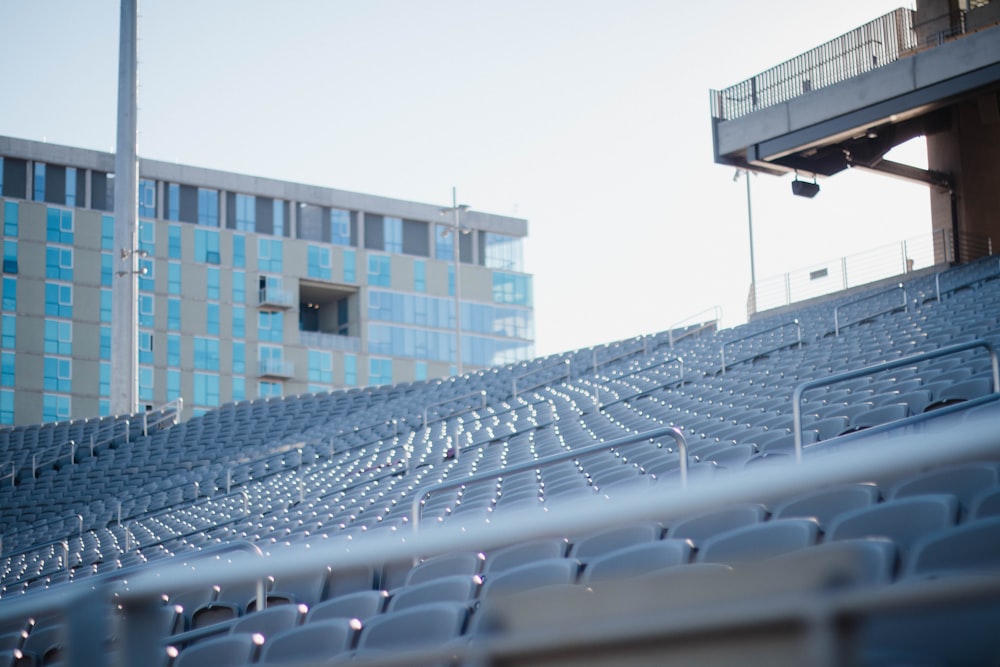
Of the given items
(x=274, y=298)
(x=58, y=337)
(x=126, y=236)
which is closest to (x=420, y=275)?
(x=274, y=298)

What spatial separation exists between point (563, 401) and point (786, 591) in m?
15.6

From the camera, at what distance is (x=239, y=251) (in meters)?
55.8

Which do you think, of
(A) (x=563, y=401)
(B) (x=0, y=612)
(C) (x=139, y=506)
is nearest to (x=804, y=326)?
(A) (x=563, y=401)

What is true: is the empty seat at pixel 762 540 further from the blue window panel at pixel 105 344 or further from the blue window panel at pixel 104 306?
the blue window panel at pixel 104 306

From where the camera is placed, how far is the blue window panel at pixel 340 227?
5744 centimetres

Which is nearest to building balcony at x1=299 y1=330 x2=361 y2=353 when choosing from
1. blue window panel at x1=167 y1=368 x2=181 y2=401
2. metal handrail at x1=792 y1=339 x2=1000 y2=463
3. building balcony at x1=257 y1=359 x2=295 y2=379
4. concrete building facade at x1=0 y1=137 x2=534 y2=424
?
concrete building facade at x1=0 y1=137 x2=534 y2=424

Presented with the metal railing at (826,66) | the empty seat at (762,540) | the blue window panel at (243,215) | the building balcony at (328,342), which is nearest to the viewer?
the empty seat at (762,540)

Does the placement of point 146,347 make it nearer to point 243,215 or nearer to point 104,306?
point 104,306

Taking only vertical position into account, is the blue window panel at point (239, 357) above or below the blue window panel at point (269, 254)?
below

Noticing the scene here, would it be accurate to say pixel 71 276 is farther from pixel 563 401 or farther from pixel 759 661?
pixel 759 661

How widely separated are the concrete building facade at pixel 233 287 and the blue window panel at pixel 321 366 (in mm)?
69

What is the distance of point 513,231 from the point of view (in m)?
60.6

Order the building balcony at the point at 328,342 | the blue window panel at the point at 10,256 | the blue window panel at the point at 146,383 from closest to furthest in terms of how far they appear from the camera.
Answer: the blue window panel at the point at 10,256 < the blue window panel at the point at 146,383 < the building balcony at the point at 328,342

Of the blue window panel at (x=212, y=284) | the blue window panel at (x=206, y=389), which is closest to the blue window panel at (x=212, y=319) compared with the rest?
the blue window panel at (x=212, y=284)
